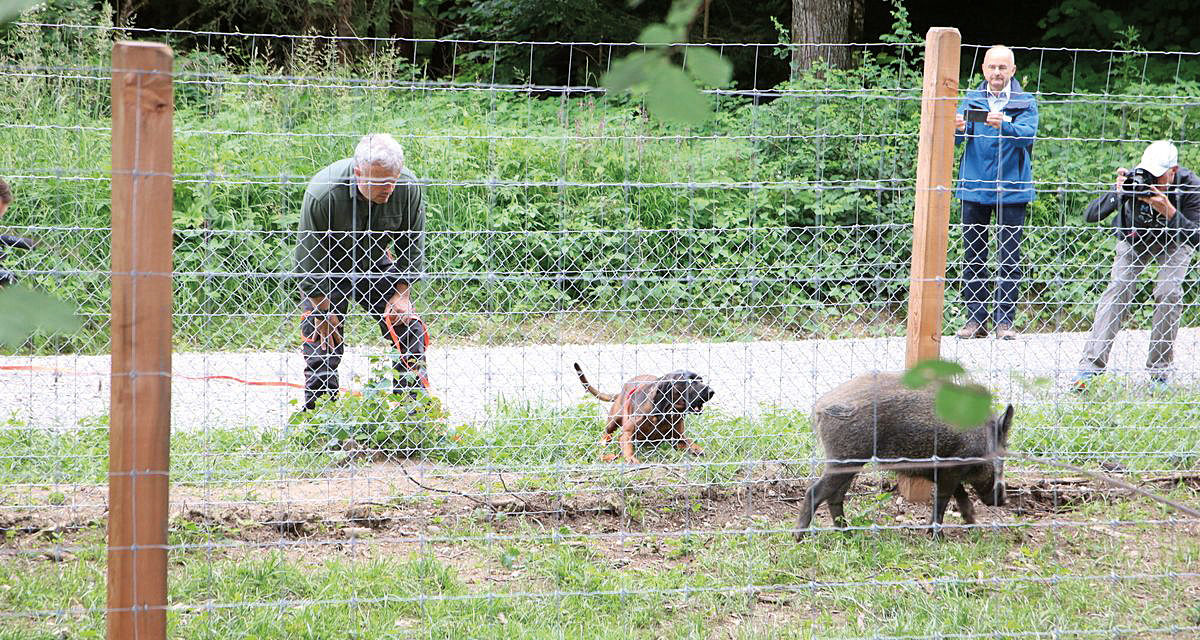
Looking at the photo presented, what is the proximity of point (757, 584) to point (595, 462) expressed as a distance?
5.48 ft

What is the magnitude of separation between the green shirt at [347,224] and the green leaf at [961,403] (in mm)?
→ 4605

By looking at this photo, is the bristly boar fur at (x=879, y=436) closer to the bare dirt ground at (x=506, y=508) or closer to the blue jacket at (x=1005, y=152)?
the bare dirt ground at (x=506, y=508)

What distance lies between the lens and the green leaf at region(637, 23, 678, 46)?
152 cm

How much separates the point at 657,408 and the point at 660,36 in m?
4.66

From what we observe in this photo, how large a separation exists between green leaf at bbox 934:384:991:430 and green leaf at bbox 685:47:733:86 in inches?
23.8

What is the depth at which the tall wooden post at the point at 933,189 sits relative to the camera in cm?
488

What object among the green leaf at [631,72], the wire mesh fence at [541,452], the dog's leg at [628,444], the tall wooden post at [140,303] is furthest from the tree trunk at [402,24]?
the green leaf at [631,72]

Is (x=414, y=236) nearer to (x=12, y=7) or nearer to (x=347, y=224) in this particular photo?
(x=347, y=224)

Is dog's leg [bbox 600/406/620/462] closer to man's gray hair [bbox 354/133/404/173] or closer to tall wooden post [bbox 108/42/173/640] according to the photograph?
man's gray hair [bbox 354/133/404/173]

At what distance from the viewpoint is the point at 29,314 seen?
1.39 meters

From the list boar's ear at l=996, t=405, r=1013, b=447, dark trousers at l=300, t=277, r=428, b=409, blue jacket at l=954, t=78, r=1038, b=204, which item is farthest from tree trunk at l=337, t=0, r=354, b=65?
boar's ear at l=996, t=405, r=1013, b=447

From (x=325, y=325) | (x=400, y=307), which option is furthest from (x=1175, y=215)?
(x=325, y=325)

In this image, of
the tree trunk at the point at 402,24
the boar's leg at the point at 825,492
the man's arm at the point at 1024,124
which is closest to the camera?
the boar's leg at the point at 825,492

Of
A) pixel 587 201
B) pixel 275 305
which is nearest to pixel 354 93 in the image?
pixel 587 201
